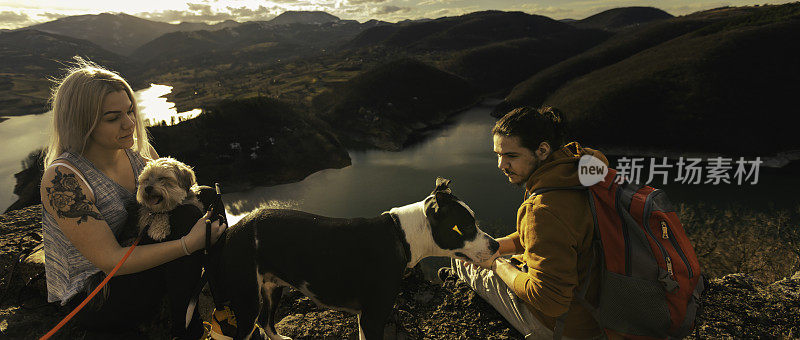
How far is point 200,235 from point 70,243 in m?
1.38

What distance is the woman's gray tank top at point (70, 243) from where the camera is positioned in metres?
3.39

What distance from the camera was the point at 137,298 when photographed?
3.71m

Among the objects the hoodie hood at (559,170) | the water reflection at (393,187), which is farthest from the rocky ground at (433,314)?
the water reflection at (393,187)

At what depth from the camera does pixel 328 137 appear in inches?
2144

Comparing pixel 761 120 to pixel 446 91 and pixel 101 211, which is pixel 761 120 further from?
pixel 101 211

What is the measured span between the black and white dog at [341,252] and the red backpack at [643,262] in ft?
3.67

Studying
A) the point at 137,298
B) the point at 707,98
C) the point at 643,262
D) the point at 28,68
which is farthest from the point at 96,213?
the point at 28,68

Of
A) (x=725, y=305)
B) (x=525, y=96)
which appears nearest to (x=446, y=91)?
(x=525, y=96)

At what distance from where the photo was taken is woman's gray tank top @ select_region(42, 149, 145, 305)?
3.39 m

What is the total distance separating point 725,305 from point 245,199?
43.6 meters

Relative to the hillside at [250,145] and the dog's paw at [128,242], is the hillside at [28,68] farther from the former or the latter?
the dog's paw at [128,242]

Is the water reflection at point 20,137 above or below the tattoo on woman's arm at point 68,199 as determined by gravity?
below

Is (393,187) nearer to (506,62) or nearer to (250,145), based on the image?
(250,145)

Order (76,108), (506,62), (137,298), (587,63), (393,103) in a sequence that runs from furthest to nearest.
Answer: (506,62) → (587,63) → (393,103) → (137,298) → (76,108)
